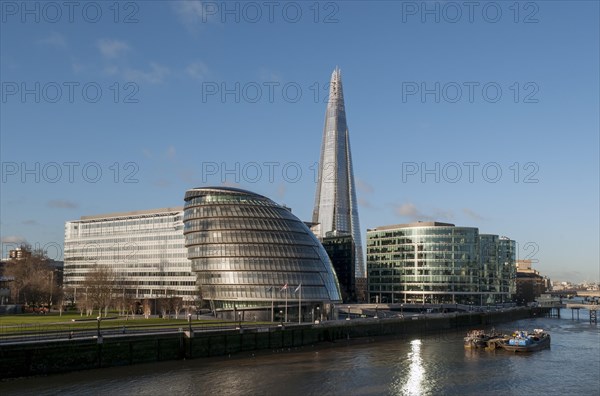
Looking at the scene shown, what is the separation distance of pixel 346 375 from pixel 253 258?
5365 centimetres

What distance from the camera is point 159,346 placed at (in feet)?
222

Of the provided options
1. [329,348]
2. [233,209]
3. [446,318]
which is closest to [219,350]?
[329,348]

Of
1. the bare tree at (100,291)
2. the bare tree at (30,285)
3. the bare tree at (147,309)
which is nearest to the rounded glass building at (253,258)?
the bare tree at (147,309)

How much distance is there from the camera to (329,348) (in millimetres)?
86312

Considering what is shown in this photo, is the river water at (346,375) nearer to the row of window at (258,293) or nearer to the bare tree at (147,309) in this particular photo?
the row of window at (258,293)

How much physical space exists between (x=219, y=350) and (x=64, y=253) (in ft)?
381

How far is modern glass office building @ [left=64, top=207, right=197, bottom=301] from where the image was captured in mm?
134875

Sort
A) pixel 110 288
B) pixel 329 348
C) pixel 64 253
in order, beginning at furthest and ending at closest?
pixel 64 253, pixel 110 288, pixel 329 348

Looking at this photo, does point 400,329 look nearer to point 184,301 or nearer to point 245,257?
point 245,257

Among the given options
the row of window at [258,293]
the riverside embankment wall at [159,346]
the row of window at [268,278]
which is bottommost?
the riverside embankment wall at [159,346]

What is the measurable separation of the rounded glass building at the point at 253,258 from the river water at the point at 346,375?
27320mm

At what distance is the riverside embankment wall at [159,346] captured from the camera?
56375 mm

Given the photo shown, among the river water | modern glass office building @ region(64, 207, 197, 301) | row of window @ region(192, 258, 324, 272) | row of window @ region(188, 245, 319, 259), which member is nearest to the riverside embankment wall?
the river water

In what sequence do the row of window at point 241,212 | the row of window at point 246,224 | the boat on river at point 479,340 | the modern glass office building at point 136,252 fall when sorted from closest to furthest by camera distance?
the boat on river at point 479,340 < the row of window at point 246,224 < the row of window at point 241,212 < the modern glass office building at point 136,252
